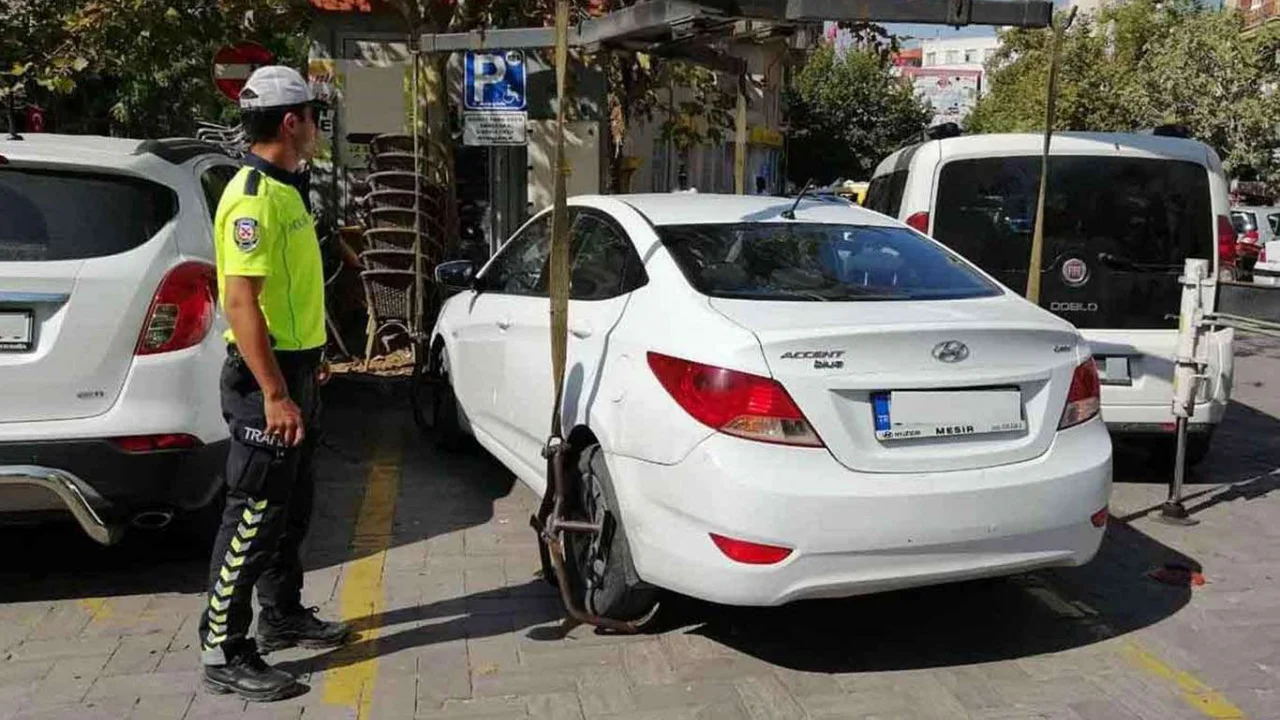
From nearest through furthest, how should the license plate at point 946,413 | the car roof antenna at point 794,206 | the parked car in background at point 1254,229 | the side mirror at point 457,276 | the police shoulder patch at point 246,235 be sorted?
the police shoulder patch at point 246,235 → the license plate at point 946,413 → the car roof antenna at point 794,206 → the side mirror at point 457,276 → the parked car in background at point 1254,229

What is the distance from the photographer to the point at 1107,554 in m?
5.43

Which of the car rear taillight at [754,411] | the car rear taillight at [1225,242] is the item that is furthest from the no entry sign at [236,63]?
the car rear taillight at [1225,242]

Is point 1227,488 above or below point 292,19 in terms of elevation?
below

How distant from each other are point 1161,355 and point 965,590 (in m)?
2.29

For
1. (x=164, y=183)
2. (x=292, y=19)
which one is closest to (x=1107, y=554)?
(x=164, y=183)

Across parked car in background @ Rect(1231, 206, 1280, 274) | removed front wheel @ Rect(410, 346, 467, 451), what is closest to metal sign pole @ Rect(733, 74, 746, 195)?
removed front wheel @ Rect(410, 346, 467, 451)

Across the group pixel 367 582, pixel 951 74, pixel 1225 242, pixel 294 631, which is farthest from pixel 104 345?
pixel 951 74

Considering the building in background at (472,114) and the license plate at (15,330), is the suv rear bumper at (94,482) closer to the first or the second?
the license plate at (15,330)

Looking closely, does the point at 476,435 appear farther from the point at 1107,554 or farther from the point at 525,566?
the point at 1107,554

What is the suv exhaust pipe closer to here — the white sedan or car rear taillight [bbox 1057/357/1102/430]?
the white sedan

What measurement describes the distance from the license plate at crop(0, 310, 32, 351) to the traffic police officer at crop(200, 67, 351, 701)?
1018 millimetres

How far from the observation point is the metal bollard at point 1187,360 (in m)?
5.77

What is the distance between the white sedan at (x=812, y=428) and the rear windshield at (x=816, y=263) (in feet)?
0.04

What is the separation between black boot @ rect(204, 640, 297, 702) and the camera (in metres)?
3.71
